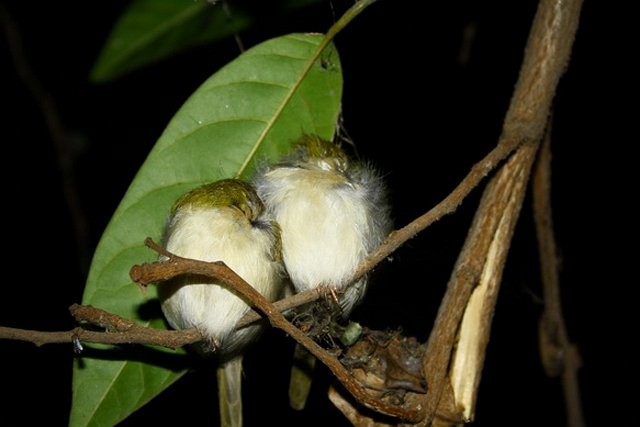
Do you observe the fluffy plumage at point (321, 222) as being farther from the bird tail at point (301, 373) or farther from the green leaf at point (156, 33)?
the green leaf at point (156, 33)

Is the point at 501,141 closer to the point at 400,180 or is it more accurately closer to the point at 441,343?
the point at 441,343

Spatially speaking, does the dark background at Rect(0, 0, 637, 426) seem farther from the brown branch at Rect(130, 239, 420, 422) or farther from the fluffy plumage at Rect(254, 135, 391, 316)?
the brown branch at Rect(130, 239, 420, 422)

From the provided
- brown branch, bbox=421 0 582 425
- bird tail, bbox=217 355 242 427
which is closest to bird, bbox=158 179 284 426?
bird tail, bbox=217 355 242 427

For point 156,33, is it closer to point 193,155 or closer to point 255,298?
point 193,155

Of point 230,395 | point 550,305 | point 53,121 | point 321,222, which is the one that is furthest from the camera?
point 53,121

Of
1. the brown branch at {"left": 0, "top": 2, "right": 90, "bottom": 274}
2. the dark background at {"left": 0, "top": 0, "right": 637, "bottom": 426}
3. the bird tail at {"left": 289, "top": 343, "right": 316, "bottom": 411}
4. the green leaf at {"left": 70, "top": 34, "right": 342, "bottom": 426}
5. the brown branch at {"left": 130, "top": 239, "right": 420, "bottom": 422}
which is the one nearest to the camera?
the brown branch at {"left": 130, "top": 239, "right": 420, "bottom": 422}

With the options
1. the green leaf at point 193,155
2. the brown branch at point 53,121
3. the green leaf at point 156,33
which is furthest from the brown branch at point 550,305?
the brown branch at point 53,121

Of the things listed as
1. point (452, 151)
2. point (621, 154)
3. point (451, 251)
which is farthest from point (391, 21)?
point (451, 251)

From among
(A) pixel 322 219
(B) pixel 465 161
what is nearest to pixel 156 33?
(A) pixel 322 219
